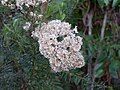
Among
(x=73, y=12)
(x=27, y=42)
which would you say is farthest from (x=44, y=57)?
(x=73, y=12)

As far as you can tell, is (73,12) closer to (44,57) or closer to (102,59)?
(102,59)

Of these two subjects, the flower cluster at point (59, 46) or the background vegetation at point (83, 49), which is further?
the background vegetation at point (83, 49)

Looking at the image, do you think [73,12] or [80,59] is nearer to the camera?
[80,59]

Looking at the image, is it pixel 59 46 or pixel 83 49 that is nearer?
pixel 59 46

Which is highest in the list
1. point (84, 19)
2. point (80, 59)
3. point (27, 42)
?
point (84, 19)

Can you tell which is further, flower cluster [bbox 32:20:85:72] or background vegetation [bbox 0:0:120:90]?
background vegetation [bbox 0:0:120:90]
